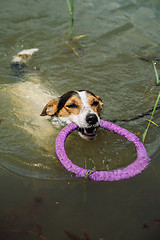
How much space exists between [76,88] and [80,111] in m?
2.01

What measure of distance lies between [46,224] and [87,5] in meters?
9.40

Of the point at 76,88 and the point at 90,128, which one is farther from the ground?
the point at 90,128

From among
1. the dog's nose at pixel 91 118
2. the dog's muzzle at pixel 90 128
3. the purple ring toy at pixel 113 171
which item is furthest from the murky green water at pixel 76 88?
the dog's nose at pixel 91 118

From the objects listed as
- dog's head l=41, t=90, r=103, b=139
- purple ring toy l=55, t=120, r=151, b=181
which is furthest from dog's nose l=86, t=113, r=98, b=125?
purple ring toy l=55, t=120, r=151, b=181

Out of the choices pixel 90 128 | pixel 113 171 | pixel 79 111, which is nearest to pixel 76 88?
pixel 79 111

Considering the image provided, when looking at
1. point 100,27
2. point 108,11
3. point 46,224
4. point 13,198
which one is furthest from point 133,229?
point 108,11

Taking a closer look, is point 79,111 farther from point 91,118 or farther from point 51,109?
point 51,109

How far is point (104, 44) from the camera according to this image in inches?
313

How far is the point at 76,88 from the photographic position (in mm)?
6133

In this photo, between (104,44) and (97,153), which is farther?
(104,44)

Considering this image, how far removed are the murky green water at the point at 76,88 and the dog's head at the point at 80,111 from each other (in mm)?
231

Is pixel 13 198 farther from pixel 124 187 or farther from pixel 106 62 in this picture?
pixel 106 62

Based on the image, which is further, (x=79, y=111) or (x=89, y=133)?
(x=79, y=111)

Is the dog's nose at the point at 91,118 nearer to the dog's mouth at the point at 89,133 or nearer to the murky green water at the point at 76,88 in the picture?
the dog's mouth at the point at 89,133
